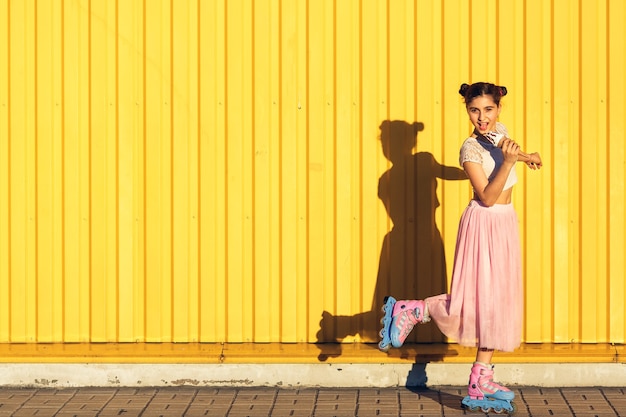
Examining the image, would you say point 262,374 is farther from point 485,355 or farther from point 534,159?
point 534,159

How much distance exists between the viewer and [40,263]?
32.7ft

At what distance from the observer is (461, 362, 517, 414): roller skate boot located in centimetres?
897

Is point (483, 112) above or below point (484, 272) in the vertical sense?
above

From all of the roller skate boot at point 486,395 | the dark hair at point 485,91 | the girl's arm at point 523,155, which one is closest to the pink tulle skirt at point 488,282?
the roller skate boot at point 486,395

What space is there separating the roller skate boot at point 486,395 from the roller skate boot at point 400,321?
43 centimetres

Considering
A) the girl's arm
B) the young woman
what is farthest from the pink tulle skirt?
the girl's arm

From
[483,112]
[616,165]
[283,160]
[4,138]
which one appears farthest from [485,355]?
[4,138]

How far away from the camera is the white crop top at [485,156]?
905 cm

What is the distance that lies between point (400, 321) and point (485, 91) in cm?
142

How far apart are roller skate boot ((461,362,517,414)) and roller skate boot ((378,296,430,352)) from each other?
0.43 metres

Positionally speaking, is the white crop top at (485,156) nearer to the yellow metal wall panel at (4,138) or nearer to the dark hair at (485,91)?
the dark hair at (485,91)

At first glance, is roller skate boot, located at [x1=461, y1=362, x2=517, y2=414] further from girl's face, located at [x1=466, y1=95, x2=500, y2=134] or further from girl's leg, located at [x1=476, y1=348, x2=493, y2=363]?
girl's face, located at [x1=466, y1=95, x2=500, y2=134]

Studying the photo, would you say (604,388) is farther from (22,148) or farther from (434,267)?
(22,148)

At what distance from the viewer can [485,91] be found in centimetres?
908
